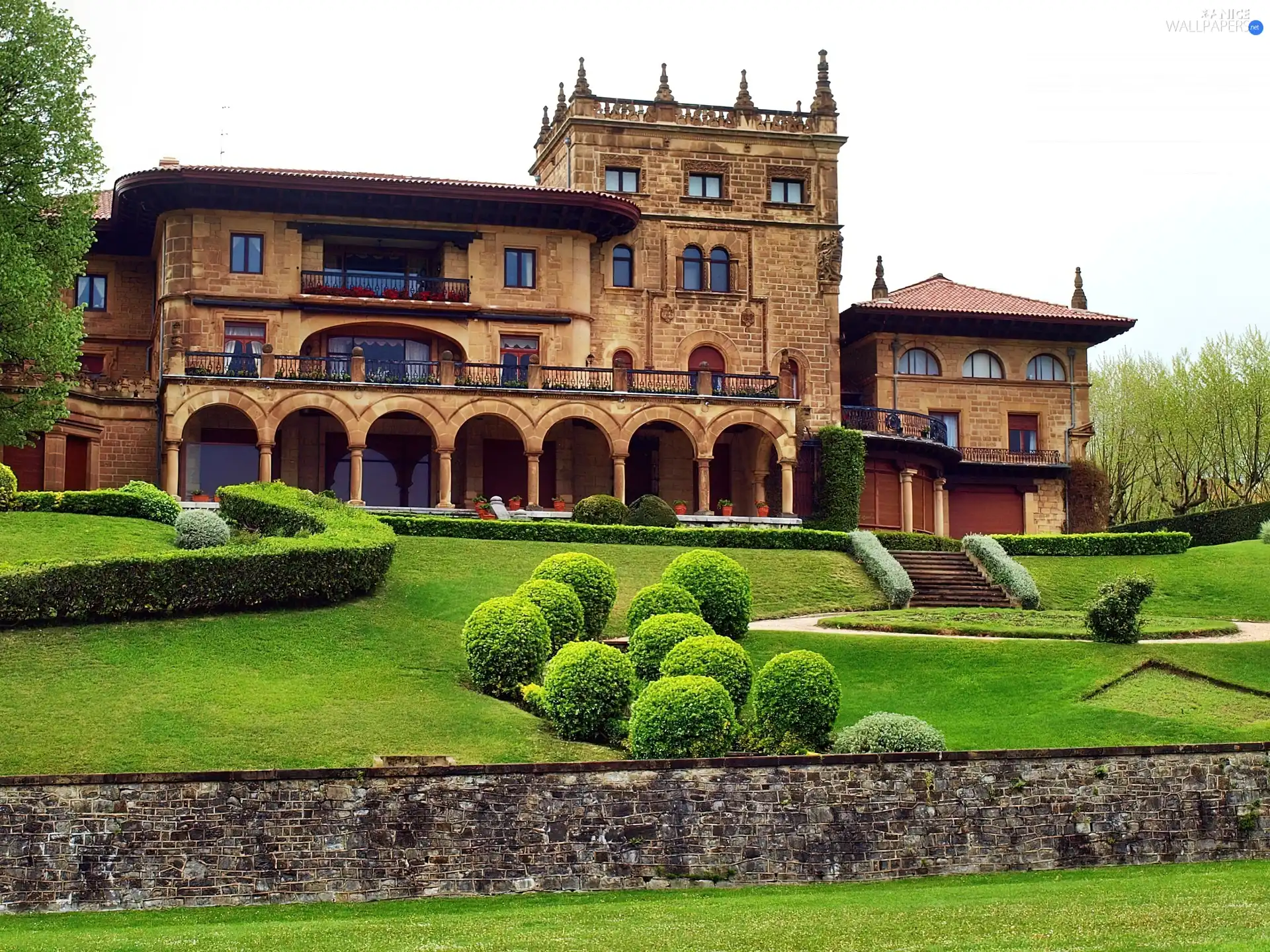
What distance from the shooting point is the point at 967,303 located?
2576 inches

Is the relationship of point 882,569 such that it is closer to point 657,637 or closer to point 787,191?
A: point 657,637

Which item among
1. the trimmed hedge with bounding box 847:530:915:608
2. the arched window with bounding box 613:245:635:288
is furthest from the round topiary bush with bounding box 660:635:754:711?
the arched window with bounding box 613:245:635:288

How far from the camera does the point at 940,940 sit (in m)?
17.3

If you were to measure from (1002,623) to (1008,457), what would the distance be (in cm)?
2645

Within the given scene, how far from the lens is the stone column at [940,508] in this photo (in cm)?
6175

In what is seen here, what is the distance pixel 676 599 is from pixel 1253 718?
10305 millimetres

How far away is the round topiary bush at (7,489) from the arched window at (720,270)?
86.8 feet

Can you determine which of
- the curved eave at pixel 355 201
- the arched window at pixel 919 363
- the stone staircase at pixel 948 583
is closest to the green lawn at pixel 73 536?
the curved eave at pixel 355 201

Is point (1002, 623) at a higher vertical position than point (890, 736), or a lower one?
higher

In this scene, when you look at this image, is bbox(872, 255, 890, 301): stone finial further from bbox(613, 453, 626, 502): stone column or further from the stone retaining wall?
the stone retaining wall

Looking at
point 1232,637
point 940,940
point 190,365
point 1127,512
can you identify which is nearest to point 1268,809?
point 940,940

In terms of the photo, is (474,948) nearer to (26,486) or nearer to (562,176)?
(26,486)

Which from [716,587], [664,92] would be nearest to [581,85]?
[664,92]

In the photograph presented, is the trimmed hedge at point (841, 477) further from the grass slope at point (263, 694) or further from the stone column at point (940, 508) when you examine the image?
the grass slope at point (263, 694)
